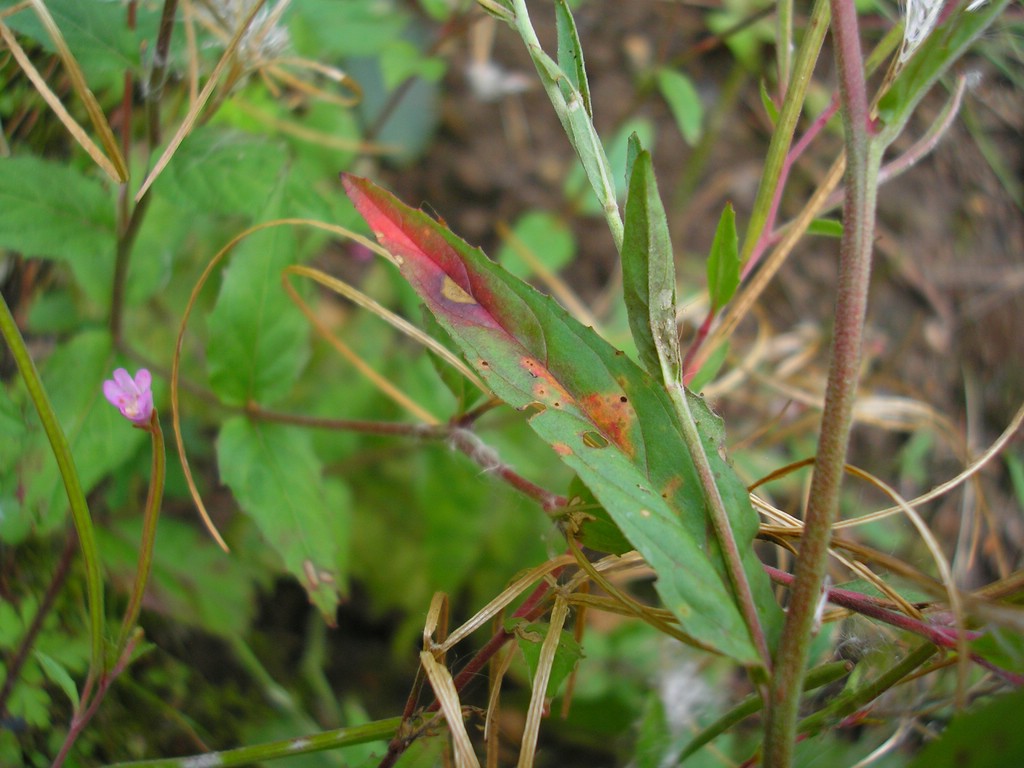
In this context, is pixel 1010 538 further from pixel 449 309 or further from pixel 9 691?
pixel 9 691

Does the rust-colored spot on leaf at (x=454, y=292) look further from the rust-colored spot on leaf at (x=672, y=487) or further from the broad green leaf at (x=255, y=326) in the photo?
the broad green leaf at (x=255, y=326)

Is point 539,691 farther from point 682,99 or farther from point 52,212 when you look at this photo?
point 682,99

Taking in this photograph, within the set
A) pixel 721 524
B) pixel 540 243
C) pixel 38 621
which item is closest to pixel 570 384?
pixel 721 524

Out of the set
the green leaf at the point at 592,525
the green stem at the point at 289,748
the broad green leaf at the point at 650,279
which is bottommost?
the green stem at the point at 289,748

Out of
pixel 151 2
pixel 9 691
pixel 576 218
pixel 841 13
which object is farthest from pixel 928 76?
pixel 576 218

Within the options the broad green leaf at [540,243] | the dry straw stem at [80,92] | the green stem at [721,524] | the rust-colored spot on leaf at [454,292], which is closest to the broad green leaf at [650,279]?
the green stem at [721,524]

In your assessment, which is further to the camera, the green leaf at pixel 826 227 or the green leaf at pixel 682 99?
the green leaf at pixel 682 99
